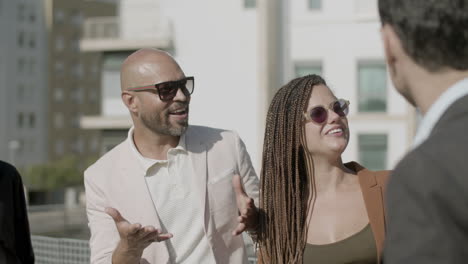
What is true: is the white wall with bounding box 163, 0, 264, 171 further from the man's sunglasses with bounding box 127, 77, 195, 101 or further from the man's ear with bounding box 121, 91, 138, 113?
the man's sunglasses with bounding box 127, 77, 195, 101

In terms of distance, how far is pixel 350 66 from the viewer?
2748 centimetres

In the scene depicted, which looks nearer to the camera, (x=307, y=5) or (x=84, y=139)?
(x=307, y=5)

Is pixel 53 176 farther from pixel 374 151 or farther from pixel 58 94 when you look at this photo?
pixel 374 151

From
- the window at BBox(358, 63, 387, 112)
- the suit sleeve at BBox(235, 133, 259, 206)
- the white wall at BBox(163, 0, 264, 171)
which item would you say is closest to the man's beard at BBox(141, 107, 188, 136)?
the suit sleeve at BBox(235, 133, 259, 206)

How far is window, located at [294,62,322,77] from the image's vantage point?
27.7 meters

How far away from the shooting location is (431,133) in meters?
1.70

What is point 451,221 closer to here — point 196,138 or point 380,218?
point 380,218

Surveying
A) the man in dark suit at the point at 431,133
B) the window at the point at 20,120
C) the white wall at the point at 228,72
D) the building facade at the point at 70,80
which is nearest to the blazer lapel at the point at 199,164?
the man in dark suit at the point at 431,133

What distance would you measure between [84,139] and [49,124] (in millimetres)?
4034

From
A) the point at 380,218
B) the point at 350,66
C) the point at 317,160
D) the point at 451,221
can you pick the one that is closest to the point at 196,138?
the point at 317,160

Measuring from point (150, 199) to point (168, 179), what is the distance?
15 cm

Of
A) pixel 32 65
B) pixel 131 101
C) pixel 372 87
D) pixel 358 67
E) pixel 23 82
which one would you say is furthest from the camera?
pixel 32 65

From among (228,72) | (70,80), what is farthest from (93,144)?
(228,72)

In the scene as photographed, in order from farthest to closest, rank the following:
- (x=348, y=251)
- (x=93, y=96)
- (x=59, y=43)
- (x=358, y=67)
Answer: (x=93, y=96)
(x=59, y=43)
(x=358, y=67)
(x=348, y=251)
